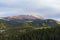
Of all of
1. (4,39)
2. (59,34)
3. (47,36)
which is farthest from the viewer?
(4,39)

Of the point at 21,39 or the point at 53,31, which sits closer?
the point at 53,31

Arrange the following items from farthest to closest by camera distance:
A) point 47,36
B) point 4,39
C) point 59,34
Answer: point 4,39 → point 47,36 → point 59,34

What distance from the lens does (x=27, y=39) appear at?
35281 mm

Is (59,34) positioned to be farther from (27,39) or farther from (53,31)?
(27,39)

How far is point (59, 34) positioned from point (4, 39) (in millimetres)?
10609

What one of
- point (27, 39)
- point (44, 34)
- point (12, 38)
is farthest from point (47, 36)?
point (12, 38)

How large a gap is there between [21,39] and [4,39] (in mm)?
3193

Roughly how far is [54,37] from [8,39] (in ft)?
28.1

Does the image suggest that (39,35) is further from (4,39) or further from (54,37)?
(4,39)

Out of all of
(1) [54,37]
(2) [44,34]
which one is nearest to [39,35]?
(2) [44,34]

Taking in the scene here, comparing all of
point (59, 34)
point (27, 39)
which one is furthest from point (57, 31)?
point (27, 39)

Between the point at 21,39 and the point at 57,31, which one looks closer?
the point at 57,31

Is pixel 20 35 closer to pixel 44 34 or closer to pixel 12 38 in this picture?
pixel 12 38

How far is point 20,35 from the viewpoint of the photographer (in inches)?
1467
